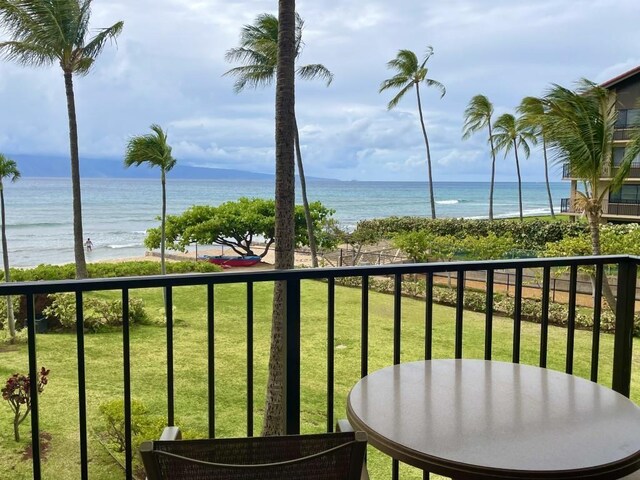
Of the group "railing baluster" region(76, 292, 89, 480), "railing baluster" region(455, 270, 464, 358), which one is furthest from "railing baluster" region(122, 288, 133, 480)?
"railing baluster" region(455, 270, 464, 358)

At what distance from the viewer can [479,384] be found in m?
1.55

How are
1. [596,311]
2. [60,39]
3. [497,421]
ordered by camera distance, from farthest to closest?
[60,39], [596,311], [497,421]

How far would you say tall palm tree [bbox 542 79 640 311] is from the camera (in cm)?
1102

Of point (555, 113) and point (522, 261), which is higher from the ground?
point (555, 113)

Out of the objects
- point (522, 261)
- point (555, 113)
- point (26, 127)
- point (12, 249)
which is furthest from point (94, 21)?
point (26, 127)

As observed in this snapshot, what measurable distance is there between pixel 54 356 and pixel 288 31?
893 cm

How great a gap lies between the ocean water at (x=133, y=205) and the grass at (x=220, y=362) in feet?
42.9

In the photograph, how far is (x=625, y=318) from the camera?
2.33m

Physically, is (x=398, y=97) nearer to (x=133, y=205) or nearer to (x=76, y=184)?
(x=76, y=184)

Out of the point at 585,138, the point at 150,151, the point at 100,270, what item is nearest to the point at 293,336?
the point at 585,138

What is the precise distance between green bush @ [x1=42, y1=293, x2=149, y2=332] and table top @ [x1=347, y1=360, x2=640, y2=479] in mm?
11831

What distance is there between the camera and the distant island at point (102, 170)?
59.7m

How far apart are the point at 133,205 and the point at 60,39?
36463 mm

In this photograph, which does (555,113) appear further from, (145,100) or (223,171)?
(223,171)
